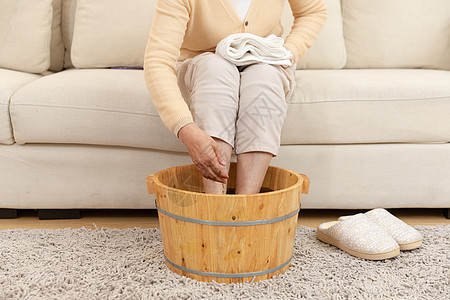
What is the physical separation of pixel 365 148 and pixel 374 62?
634 mm

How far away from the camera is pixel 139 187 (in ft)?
4.86

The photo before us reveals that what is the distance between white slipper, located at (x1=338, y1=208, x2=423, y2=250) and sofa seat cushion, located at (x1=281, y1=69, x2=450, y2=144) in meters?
0.25

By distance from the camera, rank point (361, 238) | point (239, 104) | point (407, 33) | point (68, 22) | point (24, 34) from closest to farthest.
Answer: point (239, 104) < point (361, 238) < point (24, 34) < point (407, 33) < point (68, 22)

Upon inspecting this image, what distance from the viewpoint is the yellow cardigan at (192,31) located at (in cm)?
110

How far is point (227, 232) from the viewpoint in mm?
1011

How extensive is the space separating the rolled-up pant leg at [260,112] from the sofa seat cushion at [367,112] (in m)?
0.30

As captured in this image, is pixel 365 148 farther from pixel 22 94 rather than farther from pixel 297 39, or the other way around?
pixel 22 94

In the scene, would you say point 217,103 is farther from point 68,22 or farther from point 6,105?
point 68,22

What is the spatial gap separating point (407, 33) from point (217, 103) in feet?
4.04

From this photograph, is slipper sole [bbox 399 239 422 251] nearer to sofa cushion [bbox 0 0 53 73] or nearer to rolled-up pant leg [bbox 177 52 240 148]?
rolled-up pant leg [bbox 177 52 240 148]

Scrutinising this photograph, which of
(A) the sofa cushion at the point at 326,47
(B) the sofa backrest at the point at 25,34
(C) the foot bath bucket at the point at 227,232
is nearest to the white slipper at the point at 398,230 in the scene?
(C) the foot bath bucket at the point at 227,232

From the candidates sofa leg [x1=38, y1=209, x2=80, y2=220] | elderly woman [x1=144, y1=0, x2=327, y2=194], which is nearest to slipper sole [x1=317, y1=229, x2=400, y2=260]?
elderly woman [x1=144, y1=0, x2=327, y2=194]

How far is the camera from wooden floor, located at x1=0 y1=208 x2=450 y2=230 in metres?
1.48

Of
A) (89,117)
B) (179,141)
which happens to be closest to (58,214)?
(89,117)
